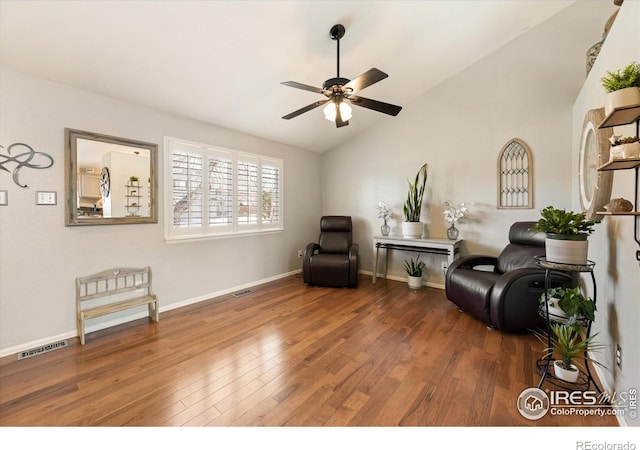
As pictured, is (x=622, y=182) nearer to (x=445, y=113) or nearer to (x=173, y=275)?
(x=445, y=113)

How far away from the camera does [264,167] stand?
175 inches

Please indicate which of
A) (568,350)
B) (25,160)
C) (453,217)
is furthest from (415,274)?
(25,160)

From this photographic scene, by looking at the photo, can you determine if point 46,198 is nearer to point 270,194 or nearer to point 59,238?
point 59,238

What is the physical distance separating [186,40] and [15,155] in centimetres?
179

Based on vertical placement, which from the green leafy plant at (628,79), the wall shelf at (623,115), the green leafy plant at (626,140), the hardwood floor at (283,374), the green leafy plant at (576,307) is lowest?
the hardwood floor at (283,374)

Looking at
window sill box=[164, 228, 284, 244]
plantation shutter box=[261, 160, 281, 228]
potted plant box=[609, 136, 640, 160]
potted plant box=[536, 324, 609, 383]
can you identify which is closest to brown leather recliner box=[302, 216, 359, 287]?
window sill box=[164, 228, 284, 244]

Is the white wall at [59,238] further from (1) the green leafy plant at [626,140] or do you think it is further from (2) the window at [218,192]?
(1) the green leafy plant at [626,140]

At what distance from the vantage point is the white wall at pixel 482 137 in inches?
127

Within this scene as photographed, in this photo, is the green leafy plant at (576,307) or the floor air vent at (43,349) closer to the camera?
the green leafy plant at (576,307)

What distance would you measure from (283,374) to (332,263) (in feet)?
7.31

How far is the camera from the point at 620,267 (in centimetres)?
163

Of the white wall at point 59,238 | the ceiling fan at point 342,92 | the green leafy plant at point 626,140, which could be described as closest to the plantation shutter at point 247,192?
the white wall at point 59,238

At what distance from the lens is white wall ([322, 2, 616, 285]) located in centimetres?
324
